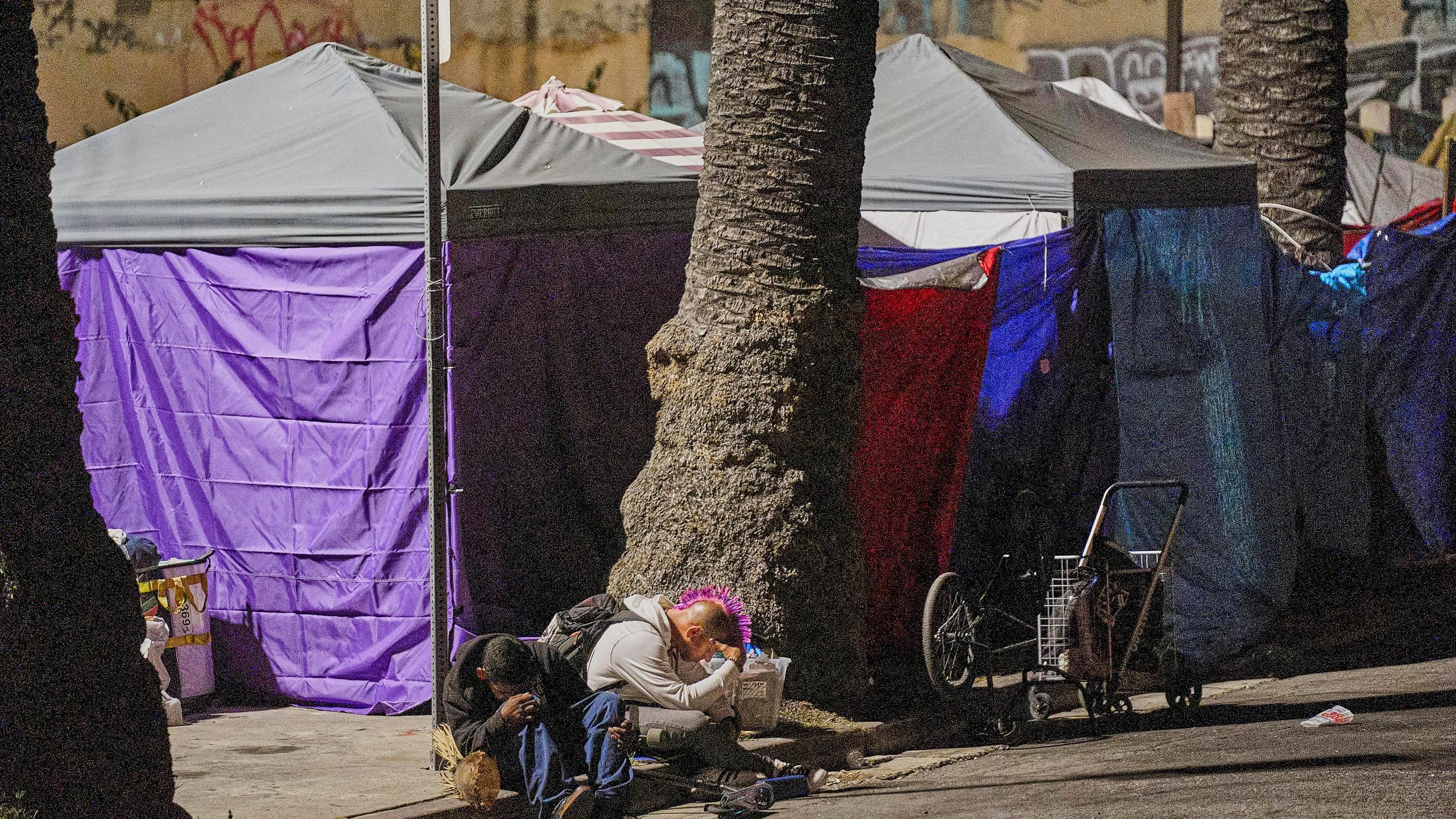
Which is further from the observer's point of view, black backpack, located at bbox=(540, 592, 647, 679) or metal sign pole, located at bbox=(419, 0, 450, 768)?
black backpack, located at bbox=(540, 592, 647, 679)

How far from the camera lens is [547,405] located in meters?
9.50

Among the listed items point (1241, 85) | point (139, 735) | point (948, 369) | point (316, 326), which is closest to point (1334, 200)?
point (1241, 85)

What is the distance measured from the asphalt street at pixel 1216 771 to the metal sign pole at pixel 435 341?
1.36m

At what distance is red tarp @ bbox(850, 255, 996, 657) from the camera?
10.2m

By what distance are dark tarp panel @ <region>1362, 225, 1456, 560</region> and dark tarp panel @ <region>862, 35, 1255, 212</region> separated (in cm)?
183

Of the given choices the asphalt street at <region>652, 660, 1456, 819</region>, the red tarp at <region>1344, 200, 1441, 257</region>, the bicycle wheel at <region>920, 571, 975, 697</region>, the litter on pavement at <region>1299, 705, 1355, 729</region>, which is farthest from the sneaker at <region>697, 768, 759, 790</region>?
the red tarp at <region>1344, 200, 1441, 257</region>

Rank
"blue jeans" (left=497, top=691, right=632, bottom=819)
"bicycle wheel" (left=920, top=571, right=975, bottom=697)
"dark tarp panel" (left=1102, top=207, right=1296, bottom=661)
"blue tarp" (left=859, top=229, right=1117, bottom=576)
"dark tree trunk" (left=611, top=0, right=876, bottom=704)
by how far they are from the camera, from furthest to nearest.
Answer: "dark tarp panel" (left=1102, top=207, right=1296, bottom=661), "blue tarp" (left=859, top=229, right=1117, bottom=576), "bicycle wheel" (left=920, top=571, right=975, bottom=697), "dark tree trunk" (left=611, top=0, right=876, bottom=704), "blue jeans" (left=497, top=691, right=632, bottom=819)

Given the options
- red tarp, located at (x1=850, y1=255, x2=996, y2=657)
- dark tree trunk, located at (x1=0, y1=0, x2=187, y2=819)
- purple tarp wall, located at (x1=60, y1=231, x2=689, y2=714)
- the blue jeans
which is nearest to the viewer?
dark tree trunk, located at (x1=0, y1=0, x2=187, y2=819)

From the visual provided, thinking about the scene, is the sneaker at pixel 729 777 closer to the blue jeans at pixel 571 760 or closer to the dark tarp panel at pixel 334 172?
the blue jeans at pixel 571 760

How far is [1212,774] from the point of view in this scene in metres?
7.83

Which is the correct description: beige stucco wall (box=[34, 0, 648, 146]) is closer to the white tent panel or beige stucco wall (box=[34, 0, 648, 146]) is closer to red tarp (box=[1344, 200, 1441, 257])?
the white tent panel

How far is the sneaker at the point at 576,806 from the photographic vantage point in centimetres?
701

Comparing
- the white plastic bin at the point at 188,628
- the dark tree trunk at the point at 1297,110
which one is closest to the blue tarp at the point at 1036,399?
the dark tree trunk at the point at 1297,110

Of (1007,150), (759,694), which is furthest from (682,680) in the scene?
(1007,150)
